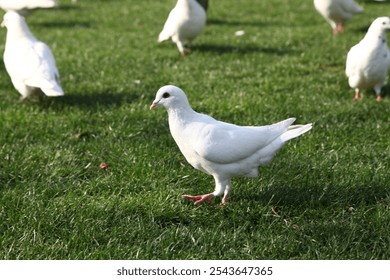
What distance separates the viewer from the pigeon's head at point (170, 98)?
394cm

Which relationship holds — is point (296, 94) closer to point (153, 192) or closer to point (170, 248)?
point (153, 192)

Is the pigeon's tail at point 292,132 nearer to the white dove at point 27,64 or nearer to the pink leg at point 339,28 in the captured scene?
the white dove at point 27,64

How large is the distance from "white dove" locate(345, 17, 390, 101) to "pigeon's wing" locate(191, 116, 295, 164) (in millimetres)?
2716

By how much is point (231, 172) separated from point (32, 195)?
56.8 inches

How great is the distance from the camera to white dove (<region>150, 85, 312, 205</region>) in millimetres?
3842

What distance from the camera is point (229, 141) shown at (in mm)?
3859

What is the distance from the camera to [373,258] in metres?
3.48

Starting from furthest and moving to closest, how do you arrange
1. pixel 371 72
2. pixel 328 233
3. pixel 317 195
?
1. pixel 371 72
2. pixel 317 195
3. pixel 328 233

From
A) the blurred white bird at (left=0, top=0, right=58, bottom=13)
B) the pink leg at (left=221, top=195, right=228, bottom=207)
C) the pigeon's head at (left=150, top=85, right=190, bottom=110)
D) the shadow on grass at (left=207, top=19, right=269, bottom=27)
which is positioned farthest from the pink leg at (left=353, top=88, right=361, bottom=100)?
the blurred white bird at (left=0, top=0, right=58, bottom=13)

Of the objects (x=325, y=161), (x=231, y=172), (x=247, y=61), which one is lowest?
(x=247, y=61)

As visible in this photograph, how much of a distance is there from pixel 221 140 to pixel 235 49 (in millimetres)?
5121

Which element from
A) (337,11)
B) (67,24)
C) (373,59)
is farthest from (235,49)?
(67,24)

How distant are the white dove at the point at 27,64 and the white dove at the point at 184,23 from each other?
8.18 feet

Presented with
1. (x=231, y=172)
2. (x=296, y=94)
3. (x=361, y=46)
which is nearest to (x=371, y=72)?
(x=361, y=46)
